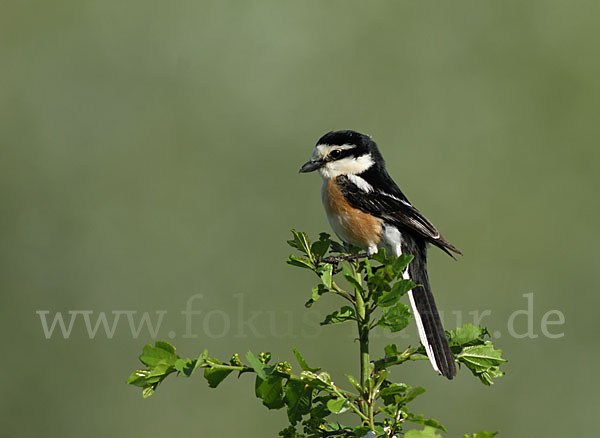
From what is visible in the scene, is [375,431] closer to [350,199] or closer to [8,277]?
[350,199]

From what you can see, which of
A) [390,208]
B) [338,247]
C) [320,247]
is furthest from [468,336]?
[390,208]

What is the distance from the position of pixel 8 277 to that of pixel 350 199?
562 cm

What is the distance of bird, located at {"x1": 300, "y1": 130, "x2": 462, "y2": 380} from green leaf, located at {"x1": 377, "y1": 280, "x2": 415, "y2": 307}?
144 cm

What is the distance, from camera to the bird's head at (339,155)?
4.45 metres

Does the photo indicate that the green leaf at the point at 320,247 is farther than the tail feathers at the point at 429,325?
No

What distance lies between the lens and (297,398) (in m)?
1.90

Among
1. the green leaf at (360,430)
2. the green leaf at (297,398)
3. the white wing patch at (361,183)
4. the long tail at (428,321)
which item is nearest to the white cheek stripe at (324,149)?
the white wing patch at (361,183)

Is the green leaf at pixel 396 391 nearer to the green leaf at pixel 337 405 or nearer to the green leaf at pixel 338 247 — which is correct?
the green leaf at pixel 337 405

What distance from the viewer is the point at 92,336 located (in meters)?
7.63

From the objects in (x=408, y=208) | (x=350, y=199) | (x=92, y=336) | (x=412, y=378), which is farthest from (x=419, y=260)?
(x=92, y=336)

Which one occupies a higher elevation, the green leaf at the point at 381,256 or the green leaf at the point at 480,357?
the green leaf at the point at 381,256

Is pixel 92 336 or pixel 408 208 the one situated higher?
pixel 408 208

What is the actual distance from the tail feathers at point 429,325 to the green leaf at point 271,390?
1.75ft

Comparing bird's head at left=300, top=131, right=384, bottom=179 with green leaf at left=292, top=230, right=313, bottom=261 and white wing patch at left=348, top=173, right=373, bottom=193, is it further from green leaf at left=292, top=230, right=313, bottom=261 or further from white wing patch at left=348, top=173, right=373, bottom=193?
green leaf at left=292, top=230, right=313, bottom=261
